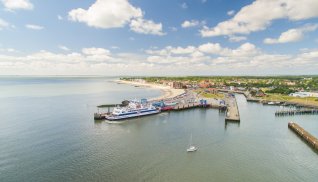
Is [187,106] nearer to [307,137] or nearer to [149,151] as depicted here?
[307,137]

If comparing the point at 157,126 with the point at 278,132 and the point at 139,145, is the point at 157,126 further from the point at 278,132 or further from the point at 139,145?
the point at 278,132

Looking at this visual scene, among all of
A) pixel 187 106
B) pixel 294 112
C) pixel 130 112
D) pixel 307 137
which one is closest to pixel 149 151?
pixel 130 112

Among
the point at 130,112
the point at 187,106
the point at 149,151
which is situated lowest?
the point at 149,151

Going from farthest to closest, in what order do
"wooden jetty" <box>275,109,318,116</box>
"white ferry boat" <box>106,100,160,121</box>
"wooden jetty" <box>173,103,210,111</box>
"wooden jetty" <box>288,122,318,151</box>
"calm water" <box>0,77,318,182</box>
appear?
"wooden jetty" <box>173,103,210,111</box> → "wooden jetty" <box>275,109,318,116</box> → "white ferry boat" <box>106,100,160,121</box> → "wooden jetty" <box>288,122,318,151</box> → "calm water" <box>0,77,318,182</box>

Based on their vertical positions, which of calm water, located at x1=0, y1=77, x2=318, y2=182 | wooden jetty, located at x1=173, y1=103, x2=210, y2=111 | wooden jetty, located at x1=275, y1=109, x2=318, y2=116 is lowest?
calm water, located at x1=0, y1=77, x2=318, y2=182

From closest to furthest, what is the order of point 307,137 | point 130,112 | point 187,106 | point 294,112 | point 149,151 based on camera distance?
point 149,151 < point 307,137 < point 130,112 < point 294,112 < point 187,106

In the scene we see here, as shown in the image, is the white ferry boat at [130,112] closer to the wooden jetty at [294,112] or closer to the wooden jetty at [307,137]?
the wooden jetty at [307,137]

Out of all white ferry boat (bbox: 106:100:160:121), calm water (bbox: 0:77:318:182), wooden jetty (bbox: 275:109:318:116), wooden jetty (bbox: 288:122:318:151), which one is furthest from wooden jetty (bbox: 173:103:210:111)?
wooden jetty (bbox: 288:122:318:151)

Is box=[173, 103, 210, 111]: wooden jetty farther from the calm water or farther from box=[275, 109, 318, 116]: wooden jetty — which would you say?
box=[275, 109, 318, 116]: wooden jetty
